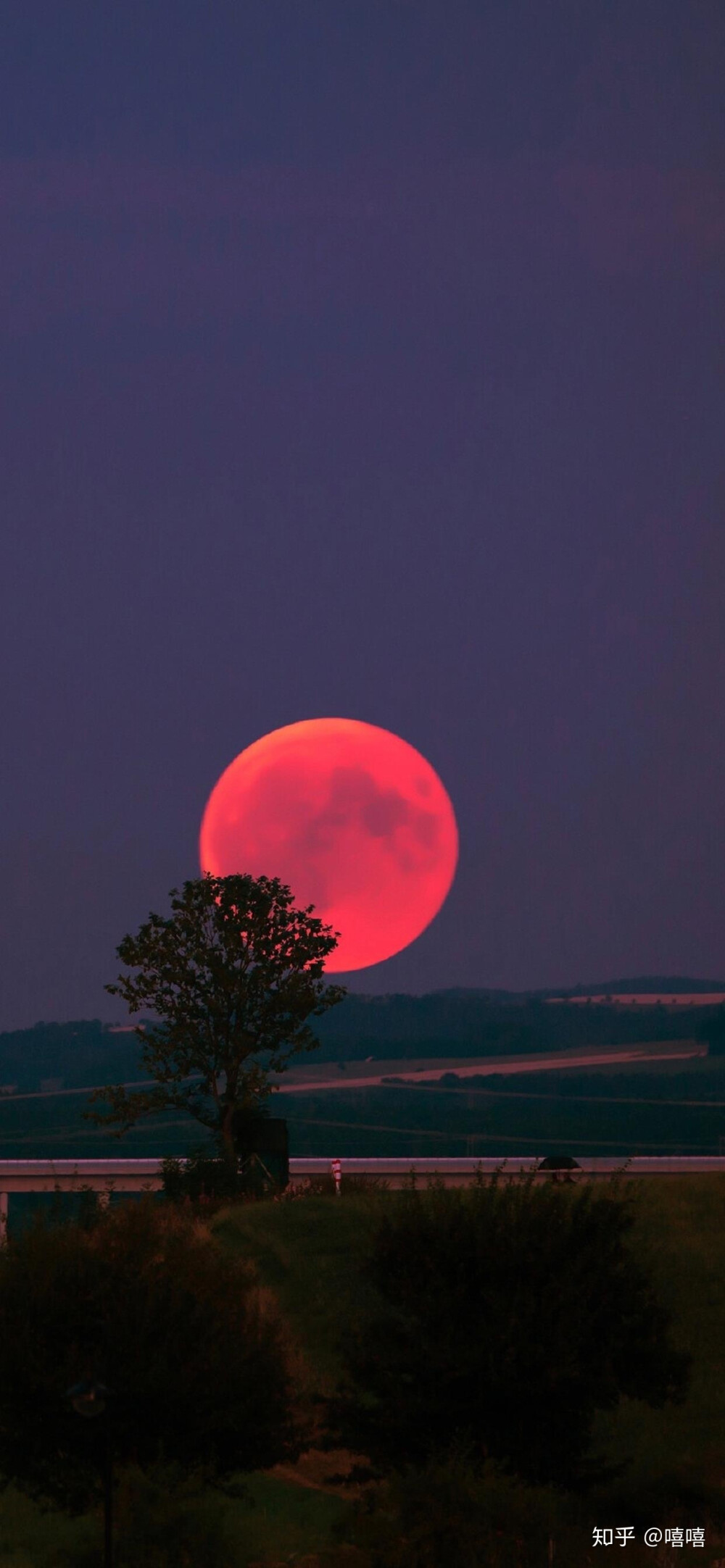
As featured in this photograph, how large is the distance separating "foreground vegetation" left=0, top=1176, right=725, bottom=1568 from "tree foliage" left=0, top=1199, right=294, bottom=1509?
54cm

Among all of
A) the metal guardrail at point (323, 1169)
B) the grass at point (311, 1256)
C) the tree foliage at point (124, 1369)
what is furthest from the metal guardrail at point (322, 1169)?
the tree foliage at point (124, 1369)

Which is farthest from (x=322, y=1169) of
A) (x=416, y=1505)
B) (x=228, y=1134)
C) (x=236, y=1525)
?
(x=416, y=1505)

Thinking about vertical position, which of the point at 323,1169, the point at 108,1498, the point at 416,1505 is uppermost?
the point at 323,1169

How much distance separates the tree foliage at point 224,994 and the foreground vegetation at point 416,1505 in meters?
20.7

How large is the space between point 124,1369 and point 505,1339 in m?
4.92

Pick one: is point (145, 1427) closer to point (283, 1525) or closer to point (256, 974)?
point (283, 1525)

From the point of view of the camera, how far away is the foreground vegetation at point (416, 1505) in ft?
65.3

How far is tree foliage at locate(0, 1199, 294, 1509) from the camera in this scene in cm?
2156

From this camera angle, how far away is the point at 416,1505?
2028cm

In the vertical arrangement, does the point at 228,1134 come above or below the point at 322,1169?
above

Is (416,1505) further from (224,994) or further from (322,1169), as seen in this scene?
(322,1169)

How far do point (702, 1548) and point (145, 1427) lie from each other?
7262 mm

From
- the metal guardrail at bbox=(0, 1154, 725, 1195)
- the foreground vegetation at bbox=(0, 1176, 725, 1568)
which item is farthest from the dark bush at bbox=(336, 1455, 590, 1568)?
the metal guardrail at bbox=(0, 1154, 725, 1195)

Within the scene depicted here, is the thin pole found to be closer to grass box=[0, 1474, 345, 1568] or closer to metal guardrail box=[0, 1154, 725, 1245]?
grass box=[0, 1474, 345, 1568]
